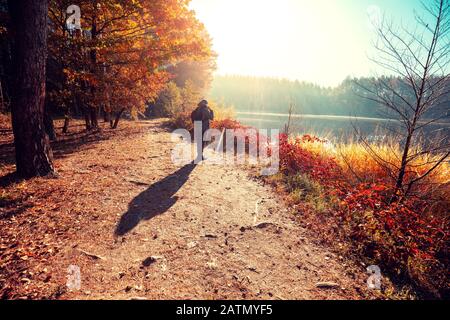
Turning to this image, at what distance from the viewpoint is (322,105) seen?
353ft

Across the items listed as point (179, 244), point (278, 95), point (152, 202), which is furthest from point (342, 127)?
point (278, 95)

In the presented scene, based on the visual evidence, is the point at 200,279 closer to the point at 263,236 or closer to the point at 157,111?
the point at 263,236

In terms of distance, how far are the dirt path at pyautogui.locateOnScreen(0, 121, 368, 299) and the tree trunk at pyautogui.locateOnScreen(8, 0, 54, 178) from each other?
2.97 feet

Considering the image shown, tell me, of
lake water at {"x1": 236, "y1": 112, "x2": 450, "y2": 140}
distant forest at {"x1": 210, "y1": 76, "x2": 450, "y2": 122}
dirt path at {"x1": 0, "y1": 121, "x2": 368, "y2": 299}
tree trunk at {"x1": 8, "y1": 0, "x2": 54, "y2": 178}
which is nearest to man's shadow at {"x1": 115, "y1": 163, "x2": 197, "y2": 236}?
dirt path at {"x1": 0, "y1": 121, "x2": 368, "y2": 299}

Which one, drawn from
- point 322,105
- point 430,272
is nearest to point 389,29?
point 430,272

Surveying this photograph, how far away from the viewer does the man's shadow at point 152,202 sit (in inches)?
188

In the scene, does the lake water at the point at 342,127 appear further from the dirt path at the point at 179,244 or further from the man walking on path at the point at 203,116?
the man walking on path at the point at 203,116

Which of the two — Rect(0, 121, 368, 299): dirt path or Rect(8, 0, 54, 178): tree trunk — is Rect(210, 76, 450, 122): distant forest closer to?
Rect(0, 121, 368, 299): dirt path

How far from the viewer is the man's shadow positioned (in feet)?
15.7

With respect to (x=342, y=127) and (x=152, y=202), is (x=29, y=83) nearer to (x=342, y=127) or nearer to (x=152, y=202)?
(x=152, y=202)

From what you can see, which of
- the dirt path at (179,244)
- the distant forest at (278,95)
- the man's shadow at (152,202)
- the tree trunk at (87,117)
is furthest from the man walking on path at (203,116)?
the distant forest at (278,95)

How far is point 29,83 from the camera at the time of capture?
5430 millimetres

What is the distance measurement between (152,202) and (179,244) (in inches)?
70.7

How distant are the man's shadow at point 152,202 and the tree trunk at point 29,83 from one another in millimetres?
2608
